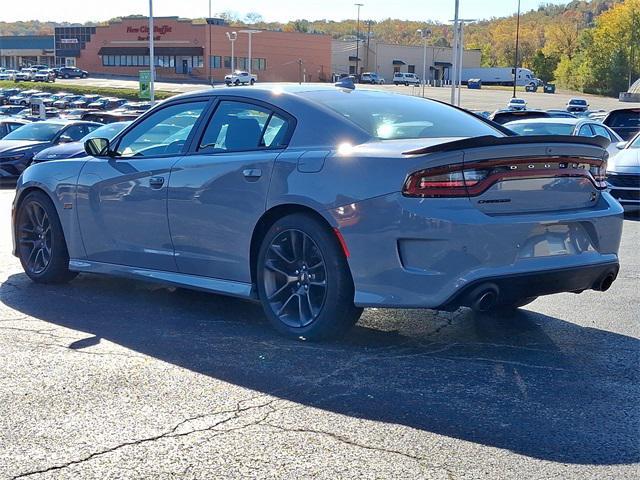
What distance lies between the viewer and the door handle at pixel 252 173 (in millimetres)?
5777

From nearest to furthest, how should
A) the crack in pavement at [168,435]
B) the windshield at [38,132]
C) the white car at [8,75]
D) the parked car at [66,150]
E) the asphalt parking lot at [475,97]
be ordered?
the crack in pavement at [168,435] → the parked car at [66,150] → the windshield at [38,132] → the asphalt parking lot at [475,97] → the white car at [8,75]

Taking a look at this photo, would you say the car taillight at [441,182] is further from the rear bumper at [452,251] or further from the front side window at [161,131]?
the front side window at [161,131]

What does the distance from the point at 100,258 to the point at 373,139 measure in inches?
101

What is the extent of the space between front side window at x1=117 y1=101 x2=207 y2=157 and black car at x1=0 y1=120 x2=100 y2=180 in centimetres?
1331

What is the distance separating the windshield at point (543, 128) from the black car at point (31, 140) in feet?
31.7

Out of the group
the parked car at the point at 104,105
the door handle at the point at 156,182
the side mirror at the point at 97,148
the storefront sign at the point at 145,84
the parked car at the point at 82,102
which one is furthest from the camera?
the parked car at the point at 82,102

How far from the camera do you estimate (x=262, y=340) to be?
5.71 metres

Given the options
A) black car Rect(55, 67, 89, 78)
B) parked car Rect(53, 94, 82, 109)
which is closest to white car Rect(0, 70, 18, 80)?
black car Rect(55, 67, 89, 78)

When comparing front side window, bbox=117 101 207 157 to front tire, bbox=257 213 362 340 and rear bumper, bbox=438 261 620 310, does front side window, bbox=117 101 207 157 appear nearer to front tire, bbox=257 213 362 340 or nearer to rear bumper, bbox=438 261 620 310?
front tire, bbox=257 213 362 340

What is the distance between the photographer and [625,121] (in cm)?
2208

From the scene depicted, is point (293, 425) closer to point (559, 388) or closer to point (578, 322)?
point (559, 388)

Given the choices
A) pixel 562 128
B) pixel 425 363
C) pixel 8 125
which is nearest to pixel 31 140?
pixel 8 125

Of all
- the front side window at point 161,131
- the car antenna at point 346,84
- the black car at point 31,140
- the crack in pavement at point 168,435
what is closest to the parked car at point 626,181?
the car antenna at point 346,84

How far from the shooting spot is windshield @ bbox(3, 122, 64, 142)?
21.0m
